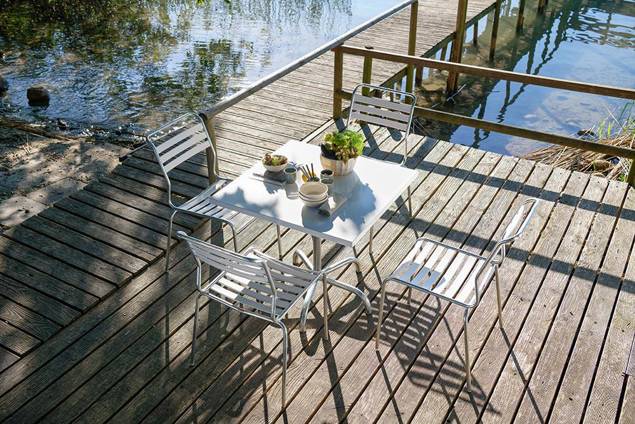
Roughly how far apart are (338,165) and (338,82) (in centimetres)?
245

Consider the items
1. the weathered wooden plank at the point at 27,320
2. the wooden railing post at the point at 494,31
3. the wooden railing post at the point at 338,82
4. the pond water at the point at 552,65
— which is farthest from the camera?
the wooden railing post at the point at 494,31

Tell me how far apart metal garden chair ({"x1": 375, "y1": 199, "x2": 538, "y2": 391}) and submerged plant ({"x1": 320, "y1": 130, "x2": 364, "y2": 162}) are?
0.61 metres

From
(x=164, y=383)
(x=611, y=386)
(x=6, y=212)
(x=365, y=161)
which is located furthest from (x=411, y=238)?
(x=6, y=212)

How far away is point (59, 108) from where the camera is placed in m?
7.96

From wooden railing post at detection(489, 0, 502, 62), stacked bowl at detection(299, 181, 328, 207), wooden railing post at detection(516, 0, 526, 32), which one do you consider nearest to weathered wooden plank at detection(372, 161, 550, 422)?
stacked bowl at detection(299, 181, 328, 207)

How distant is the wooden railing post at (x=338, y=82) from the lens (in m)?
5.47

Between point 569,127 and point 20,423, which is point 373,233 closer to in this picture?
point 20,423

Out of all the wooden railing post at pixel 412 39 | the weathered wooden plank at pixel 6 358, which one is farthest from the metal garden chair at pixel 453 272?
the wooden railing post at pixel 412 39

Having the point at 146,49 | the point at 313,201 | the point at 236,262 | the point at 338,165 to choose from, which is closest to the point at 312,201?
the point at 313,201

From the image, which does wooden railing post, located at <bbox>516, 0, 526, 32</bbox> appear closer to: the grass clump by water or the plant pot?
the grass clump by water

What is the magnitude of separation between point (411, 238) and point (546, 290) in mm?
905

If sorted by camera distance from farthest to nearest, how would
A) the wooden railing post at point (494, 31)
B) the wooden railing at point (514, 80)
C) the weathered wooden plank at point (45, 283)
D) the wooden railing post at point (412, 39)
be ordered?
the wooden railing post at point (494, 31)
the wooden railing post at point (412, 39)
the wooden railing at point (514, 80)
the weathered wooden plank at point (45, 283)

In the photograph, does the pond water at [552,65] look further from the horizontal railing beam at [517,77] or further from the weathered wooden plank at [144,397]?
the weathered wooden plank at [144,397]

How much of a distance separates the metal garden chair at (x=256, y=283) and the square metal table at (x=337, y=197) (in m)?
0.19
